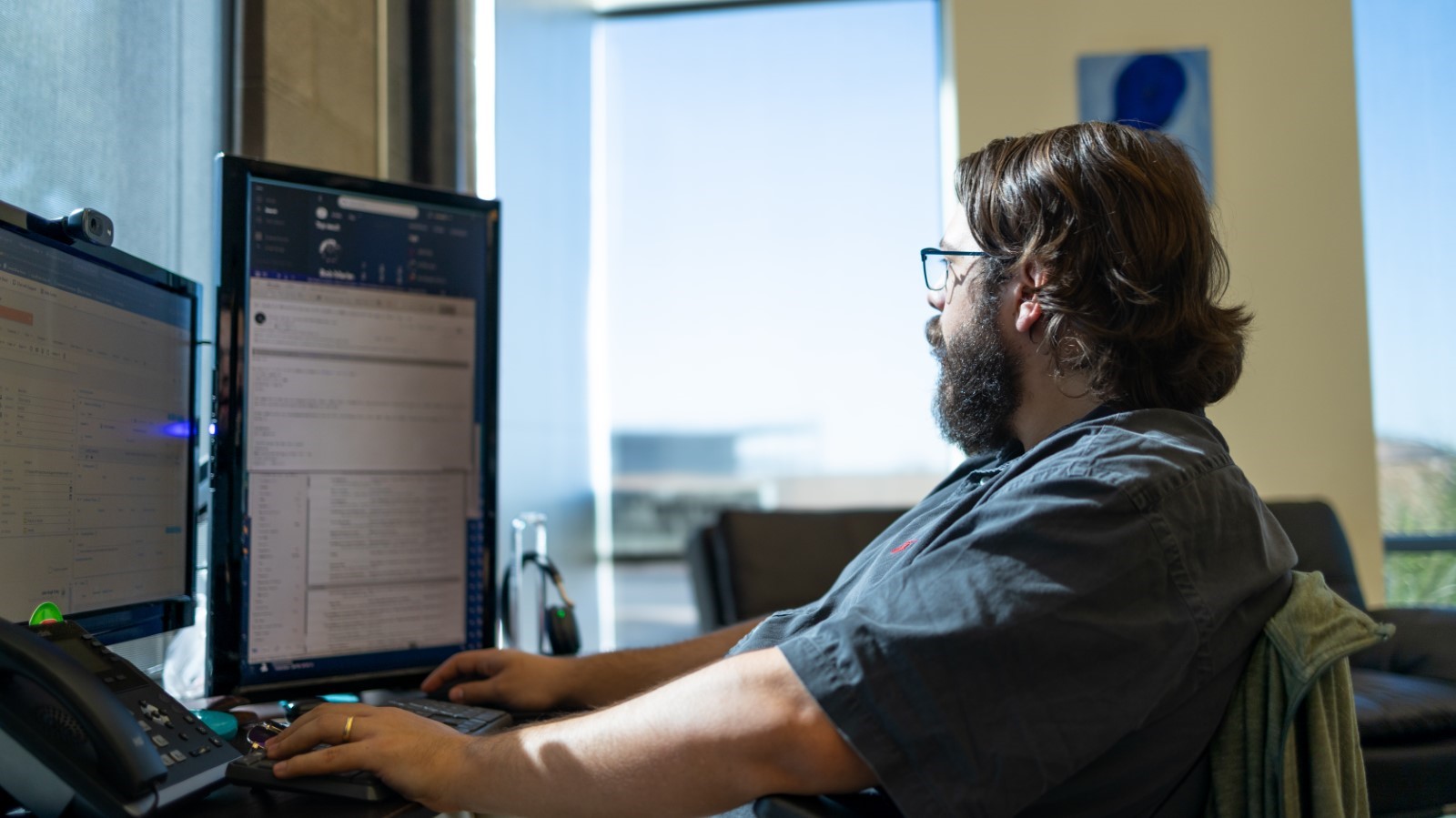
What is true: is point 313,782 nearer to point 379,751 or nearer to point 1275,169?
point 379,751

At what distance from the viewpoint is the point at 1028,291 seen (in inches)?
45.8

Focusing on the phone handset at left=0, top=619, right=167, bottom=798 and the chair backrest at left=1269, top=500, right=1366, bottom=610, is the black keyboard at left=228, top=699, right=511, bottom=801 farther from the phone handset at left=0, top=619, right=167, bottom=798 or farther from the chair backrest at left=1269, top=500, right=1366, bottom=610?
the chair backrest at left=1269, top=500, right=1366, bottom=610

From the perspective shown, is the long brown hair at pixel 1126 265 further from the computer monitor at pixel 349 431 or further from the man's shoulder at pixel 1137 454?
the computer monitor at pixel 349 431

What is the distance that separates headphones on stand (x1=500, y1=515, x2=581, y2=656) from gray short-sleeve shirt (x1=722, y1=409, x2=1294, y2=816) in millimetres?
784

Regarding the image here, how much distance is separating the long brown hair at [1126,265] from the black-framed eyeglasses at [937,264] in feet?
0.26

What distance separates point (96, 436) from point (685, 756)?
0.68 meters

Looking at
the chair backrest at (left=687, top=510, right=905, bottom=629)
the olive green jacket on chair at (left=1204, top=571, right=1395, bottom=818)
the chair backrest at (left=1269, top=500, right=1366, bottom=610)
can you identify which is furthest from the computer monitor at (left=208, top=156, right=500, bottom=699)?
the chair backrest at (left=1269, top=500, right=1366, bottom=610)

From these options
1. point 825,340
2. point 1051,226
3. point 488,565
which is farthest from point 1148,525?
point 825,340

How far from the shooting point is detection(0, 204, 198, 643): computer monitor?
92 cm

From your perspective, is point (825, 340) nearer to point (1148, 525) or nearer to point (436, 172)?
point (436, 172)

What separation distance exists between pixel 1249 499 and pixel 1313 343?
286 cm

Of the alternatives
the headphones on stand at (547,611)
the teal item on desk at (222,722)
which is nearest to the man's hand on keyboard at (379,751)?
the teal item on desk at (222,722)

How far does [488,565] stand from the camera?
1.45 m

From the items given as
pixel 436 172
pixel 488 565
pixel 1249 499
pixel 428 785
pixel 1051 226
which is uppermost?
pixel 436 172
